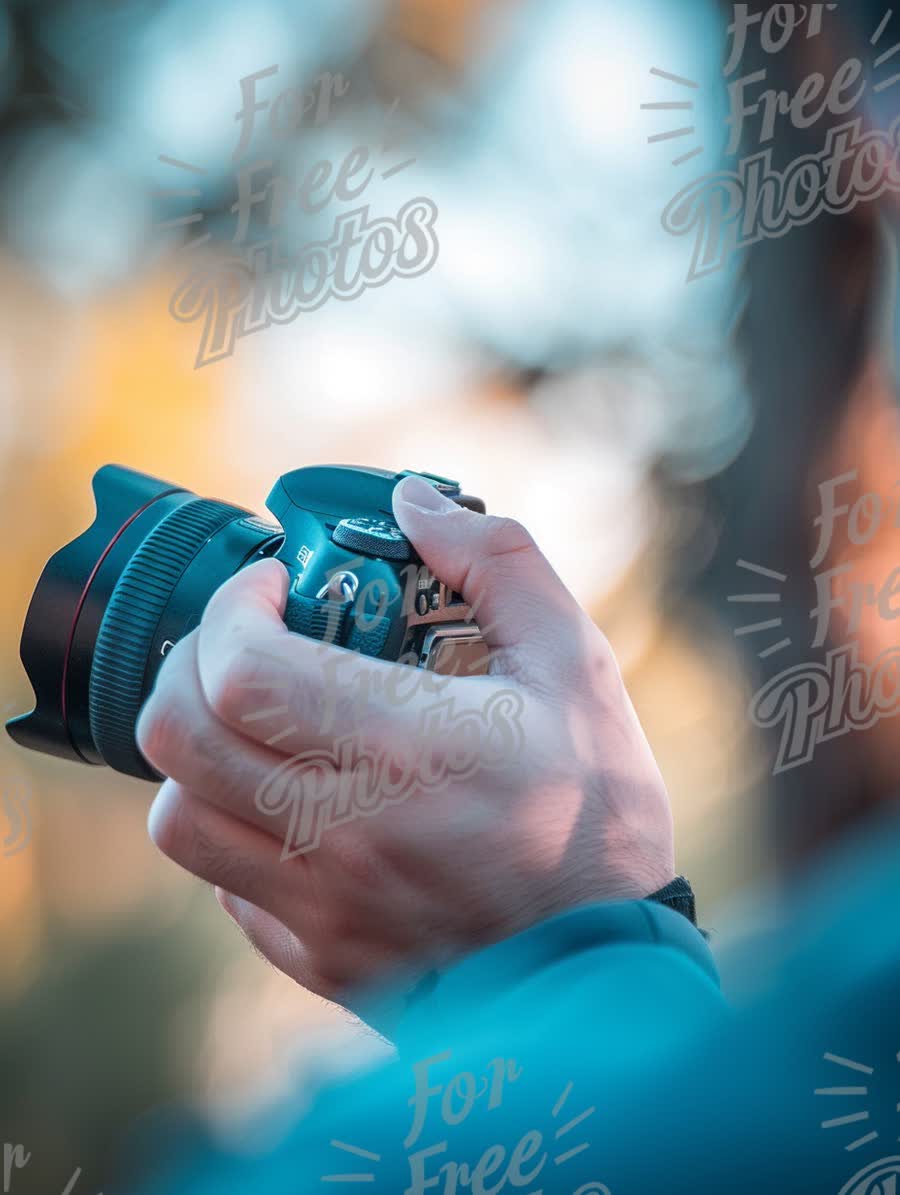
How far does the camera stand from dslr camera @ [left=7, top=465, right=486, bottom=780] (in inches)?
19.7

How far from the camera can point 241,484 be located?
1419 millimetres

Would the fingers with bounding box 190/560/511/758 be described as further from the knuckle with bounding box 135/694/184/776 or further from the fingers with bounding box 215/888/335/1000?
the fingers with bounding box 215/888/335/1000

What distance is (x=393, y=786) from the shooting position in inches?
17.6

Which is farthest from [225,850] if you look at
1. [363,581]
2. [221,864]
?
[363,581]

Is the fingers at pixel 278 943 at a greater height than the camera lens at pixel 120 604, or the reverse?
the camera lens at pixel 120 604

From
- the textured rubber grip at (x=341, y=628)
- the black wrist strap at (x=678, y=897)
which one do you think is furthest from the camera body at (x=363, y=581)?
the black wrist strap at (x=678, y=897)

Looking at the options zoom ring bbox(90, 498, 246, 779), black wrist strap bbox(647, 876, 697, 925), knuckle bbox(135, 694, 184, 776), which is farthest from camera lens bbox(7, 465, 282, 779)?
black wrist strap bbox(647, 876, 697, 925)

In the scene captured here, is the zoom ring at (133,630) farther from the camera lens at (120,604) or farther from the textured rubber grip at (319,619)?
the textured rubber grip at (319,619)

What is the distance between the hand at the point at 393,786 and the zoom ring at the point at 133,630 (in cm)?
8

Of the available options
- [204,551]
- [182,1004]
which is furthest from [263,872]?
[182,1004]

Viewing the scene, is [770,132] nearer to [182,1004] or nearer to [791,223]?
[791,223]

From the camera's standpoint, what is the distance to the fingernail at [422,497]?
53 centimetres

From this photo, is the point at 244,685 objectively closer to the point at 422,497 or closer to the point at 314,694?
the point at 314,694

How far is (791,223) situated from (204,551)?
31.3 inches
